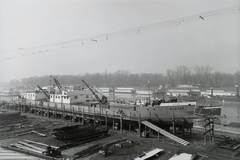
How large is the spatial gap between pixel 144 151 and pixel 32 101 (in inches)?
1333

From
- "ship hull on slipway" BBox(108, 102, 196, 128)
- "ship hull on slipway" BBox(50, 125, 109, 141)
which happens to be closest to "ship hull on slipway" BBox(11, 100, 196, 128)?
"ship hull on slipway" BBox(108, 102, 196, 128)

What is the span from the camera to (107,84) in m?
138

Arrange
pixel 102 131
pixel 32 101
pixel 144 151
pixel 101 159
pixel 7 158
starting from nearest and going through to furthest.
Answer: pixel 7 158
pixel 101 159
pixel 144 151
pixel 102 131
pixel 32 101

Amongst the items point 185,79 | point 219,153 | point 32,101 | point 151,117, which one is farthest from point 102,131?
point 185,79

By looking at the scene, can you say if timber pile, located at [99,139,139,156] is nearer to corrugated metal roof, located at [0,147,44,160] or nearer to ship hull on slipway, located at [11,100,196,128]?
ship hull on slipway, located at [11,100,196,128]

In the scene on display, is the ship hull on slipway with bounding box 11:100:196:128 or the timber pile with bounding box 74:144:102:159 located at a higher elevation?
the ship hull on slipway with bounding box 11:100:196:128

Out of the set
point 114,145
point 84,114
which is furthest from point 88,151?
point 84,114

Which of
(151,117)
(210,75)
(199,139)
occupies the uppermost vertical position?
(210,75)

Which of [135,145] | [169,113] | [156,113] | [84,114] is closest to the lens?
[135,145]

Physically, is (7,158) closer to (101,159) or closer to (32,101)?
(101,159)

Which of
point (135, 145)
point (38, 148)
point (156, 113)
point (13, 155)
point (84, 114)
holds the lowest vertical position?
point (135, 145)

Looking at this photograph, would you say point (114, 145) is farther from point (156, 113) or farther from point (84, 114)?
point (84, 114)

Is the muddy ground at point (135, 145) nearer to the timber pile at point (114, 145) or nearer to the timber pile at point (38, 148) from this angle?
the timber pile at point (114, 145)

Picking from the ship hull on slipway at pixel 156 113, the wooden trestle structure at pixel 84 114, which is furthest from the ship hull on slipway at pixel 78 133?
the ship hull on slipway at pixel 156 113
